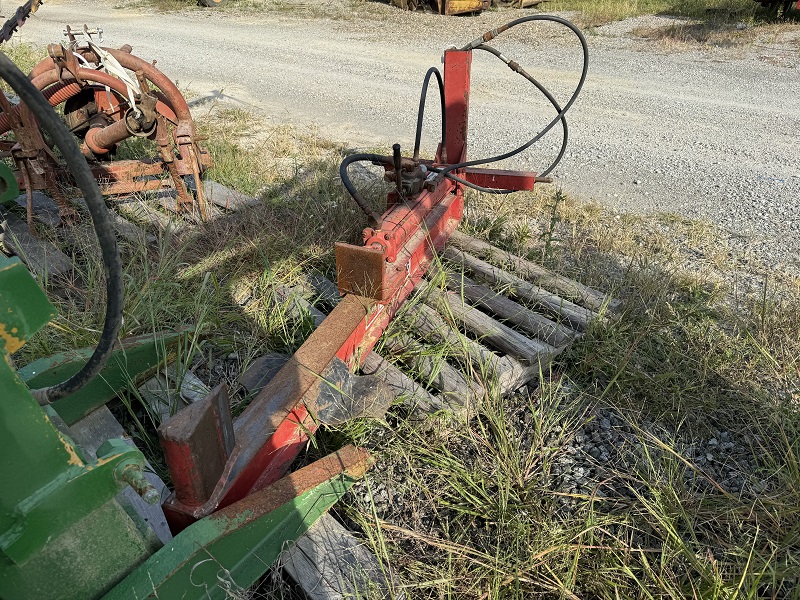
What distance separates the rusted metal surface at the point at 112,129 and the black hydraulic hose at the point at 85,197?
7.81 ft

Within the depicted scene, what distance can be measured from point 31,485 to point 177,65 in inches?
335

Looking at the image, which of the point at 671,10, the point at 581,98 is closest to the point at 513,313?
the point at 581,98

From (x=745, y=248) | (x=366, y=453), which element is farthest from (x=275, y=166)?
(x=745, y=248)

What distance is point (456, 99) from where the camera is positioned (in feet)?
9.49

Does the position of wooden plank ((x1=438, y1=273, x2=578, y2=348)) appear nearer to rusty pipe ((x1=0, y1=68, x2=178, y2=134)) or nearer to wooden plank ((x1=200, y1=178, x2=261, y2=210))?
wooden plank ((x1=200, y1=178, x2=261, y2=210))

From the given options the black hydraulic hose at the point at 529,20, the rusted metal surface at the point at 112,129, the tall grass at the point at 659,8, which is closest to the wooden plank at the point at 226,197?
the rusted metal surface at the point at 112,129

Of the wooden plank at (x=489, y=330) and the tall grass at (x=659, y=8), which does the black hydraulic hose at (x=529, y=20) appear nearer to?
the wooden plank at (x=489, y=330)

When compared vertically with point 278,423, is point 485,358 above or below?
below

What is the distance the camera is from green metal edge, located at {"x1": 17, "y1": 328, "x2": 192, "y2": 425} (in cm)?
166

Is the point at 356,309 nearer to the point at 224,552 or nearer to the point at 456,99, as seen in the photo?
the point at 224,552

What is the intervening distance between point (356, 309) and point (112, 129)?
83.9 inches

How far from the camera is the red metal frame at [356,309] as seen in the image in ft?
5.38

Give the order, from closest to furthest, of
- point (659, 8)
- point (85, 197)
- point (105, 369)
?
point (85, 197), point (105, 369), point (659, 8)

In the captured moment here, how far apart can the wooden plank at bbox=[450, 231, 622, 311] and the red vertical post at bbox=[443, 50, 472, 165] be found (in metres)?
0.47
